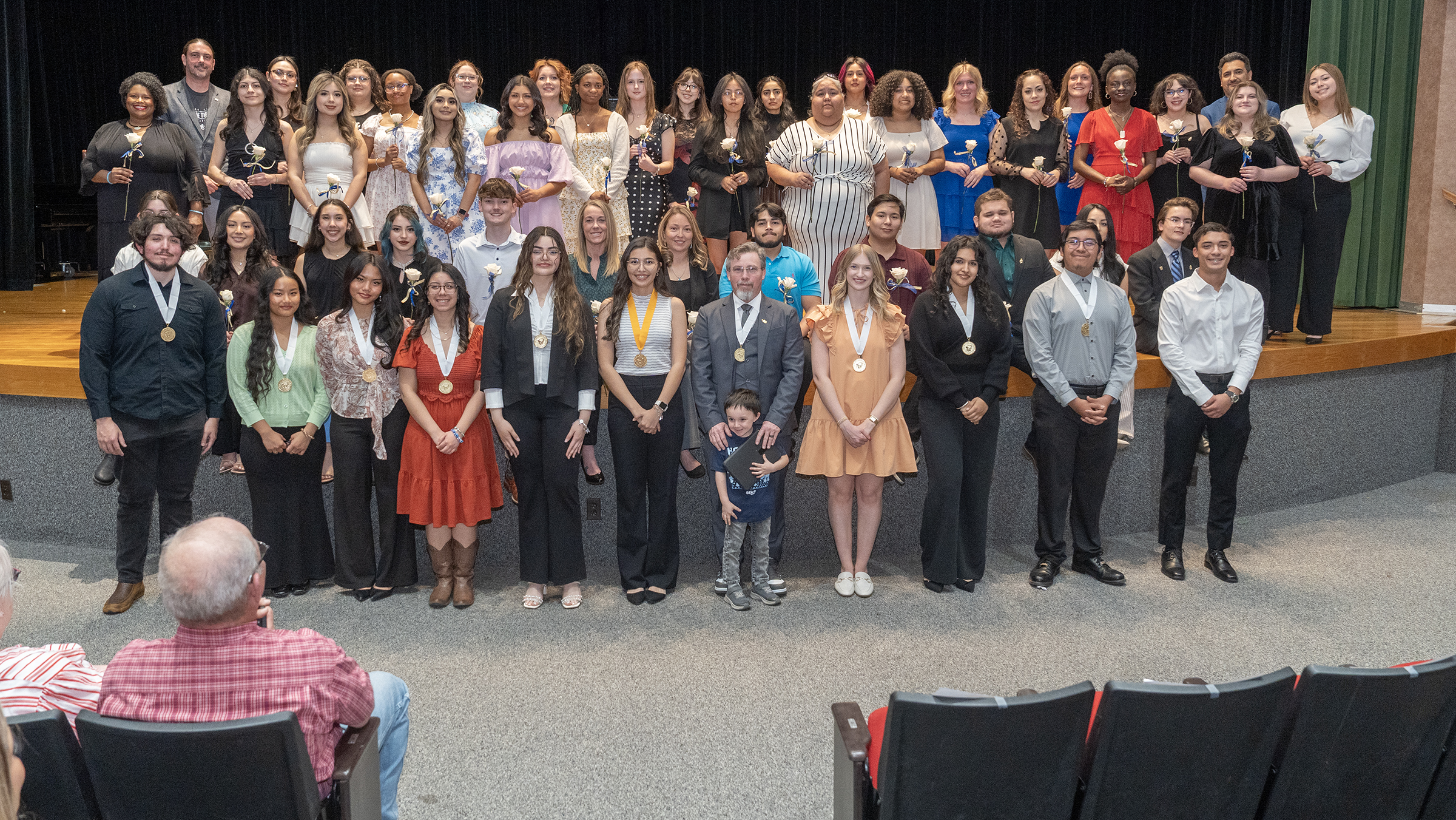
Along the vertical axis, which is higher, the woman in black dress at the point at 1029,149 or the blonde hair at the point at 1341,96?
the blonde hair at the point at 1341,96

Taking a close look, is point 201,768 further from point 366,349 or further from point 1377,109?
point 1377,109

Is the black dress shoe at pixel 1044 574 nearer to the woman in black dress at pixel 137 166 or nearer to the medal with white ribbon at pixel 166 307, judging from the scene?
the medal with white ribbon at pixel 166 307

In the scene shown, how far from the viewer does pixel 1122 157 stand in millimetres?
6238

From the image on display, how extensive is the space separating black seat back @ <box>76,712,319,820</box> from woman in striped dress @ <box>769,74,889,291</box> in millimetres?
4095

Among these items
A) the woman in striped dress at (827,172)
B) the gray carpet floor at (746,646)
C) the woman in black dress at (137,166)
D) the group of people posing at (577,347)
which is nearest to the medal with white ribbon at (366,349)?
the group of people posing at (577,347)

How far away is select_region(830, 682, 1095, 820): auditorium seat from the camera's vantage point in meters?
2.18

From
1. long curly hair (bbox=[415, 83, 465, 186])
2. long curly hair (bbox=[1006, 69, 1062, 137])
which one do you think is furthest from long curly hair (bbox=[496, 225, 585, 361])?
long curly hair (bbox=[1006, 69, 1062, 137])

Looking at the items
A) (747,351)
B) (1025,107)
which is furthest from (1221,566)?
(1025,107)

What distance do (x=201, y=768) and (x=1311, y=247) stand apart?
6.55m

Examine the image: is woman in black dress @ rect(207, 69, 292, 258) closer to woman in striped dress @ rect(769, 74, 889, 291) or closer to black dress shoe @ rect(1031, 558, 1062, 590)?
woman in striped dress @ rect(769, 74, 889, 291)

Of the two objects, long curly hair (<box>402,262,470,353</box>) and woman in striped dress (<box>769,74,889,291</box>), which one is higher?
woman in striped dress (<box>769,74,889,291</box>)

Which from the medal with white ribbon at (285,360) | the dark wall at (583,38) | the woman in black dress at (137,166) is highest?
the dark wall at (583,38)

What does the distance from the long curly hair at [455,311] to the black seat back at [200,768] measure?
9.07 feet

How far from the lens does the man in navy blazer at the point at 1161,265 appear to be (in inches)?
218
